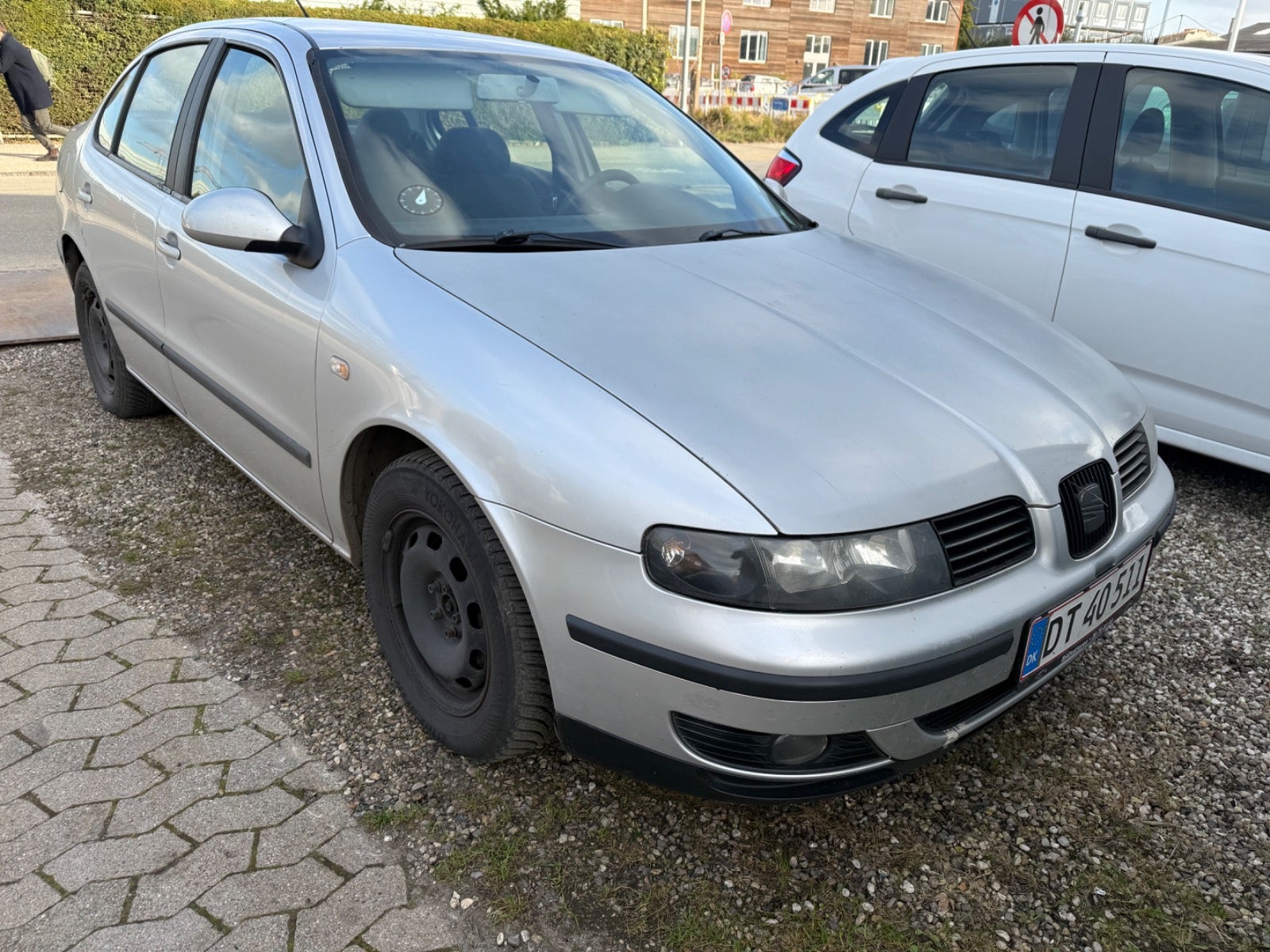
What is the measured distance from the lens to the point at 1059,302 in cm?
389

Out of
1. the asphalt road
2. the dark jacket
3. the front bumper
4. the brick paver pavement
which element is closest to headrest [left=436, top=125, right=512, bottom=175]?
the front bumper

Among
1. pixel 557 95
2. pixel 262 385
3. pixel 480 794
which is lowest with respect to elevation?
pixel 480 794

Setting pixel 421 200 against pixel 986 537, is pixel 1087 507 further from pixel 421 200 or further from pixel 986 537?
pixel 421 200

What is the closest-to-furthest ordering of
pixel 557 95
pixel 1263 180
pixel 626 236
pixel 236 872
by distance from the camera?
pixel 236 872 → pixel 626 236 → pixel 557 95 → pixel 1263 180

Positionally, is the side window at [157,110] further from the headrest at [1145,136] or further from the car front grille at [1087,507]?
the headrest at [1145,136]

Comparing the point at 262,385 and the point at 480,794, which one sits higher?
the point at 262,385

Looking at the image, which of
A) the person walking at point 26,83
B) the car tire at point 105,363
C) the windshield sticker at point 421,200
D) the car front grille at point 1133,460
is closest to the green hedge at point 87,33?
the person walking at point 26,83

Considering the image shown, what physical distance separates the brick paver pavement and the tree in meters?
24.9

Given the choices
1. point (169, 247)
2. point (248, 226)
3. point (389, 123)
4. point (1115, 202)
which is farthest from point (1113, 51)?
point (169, 247)

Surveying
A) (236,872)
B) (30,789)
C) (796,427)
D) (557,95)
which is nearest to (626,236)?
(557,95)

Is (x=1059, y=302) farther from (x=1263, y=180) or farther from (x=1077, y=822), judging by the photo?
(x=1077, y=822)

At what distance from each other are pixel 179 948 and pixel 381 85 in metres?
2.16

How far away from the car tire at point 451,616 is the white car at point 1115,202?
248 cm

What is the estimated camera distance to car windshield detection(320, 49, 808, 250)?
2.46 m
